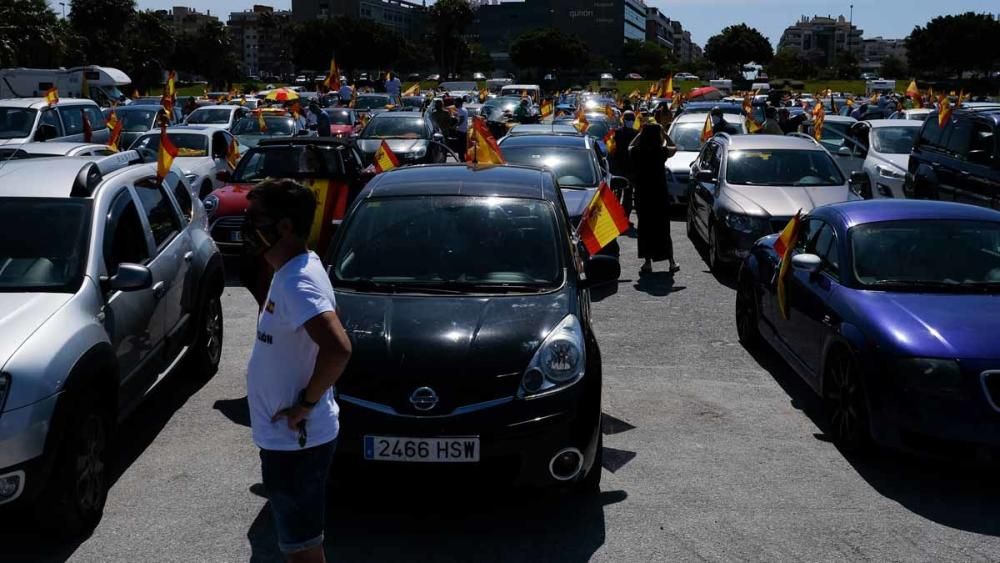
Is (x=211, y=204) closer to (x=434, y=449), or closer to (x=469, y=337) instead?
(x=469, y=337)

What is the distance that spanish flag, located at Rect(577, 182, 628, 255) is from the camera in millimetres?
8805

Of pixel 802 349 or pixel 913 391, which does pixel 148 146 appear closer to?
pixel 802 349

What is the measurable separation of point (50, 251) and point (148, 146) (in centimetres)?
1186

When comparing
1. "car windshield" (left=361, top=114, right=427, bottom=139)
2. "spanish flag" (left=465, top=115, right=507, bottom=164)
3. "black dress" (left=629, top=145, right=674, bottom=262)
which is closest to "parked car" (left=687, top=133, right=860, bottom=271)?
"black dress" (left=629, top=145, right=674, bottom=262)

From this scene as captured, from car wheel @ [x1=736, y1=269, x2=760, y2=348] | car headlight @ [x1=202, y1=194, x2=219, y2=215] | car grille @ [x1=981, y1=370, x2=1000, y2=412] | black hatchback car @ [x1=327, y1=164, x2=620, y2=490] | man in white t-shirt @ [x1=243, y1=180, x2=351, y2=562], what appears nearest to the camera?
man in white t-shirt @ [x1=243, y1=180, x2=351, y2=562]

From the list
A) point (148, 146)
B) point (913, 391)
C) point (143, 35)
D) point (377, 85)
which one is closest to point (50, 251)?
point (913, 391)

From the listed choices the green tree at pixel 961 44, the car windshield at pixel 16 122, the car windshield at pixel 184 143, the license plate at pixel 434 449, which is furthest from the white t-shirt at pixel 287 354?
the green tree at pixel 961 44

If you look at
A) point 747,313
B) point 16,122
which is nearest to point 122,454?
point 747,313

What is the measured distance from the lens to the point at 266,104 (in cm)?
3509

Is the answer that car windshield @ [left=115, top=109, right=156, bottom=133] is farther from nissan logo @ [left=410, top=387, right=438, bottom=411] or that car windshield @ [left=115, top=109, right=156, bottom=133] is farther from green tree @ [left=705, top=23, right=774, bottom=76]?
green tree @ [left=705, top=23, right=774, bottom=76]

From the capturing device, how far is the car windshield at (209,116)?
81.4 ft

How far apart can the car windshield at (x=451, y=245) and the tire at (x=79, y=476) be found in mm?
1490

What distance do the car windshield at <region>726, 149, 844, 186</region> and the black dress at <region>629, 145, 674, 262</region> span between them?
1409 mm

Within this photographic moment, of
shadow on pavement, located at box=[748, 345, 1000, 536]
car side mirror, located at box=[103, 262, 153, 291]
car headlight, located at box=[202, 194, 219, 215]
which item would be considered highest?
car side mirror, located at box=[103, 262, 153, 291]
